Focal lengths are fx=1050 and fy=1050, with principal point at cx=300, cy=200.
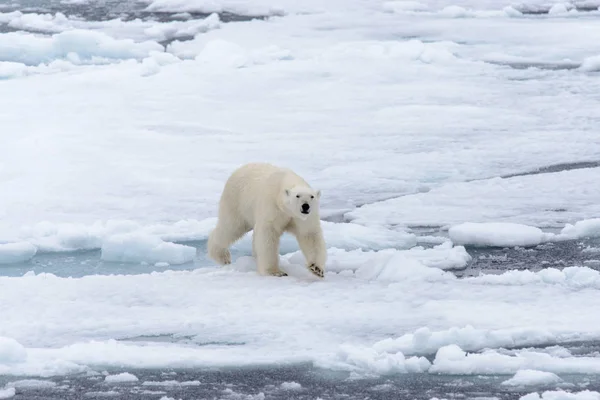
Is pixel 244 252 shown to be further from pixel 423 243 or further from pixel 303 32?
pixel 303 32

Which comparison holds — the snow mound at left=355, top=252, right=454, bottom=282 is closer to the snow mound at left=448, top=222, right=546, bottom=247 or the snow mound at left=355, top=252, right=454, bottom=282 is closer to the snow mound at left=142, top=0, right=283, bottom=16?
the snow mound at left=448, top=222, right=546, bottom=247

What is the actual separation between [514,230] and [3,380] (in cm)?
294

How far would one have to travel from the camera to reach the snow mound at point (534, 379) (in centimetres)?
301

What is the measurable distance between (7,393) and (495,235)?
9.45 ft

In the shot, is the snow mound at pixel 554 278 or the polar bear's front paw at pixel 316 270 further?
the polar bear's front paw at pixel 316 270

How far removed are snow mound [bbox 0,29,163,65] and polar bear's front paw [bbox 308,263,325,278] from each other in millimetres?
8782

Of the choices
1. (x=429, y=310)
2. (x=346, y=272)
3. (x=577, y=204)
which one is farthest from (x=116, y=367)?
(x=577, y=204)

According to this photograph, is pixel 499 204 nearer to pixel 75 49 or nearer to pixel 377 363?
pixel 377 363

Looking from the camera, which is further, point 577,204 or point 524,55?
point 524,55

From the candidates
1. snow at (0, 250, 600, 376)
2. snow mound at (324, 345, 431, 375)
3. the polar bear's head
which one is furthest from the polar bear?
snow mound at (324, 345, 431, 375)

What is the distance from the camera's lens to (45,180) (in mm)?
6695

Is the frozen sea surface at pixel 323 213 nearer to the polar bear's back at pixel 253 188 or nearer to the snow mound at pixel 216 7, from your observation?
the polar bear's back at pixel 253 188

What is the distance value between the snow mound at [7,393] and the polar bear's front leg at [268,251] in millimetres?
1517

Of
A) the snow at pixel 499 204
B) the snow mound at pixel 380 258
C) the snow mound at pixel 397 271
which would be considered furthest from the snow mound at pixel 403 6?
the snow mound at pixel 397 271
